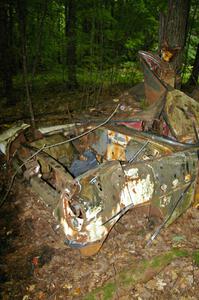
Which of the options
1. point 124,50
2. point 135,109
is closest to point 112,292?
point 135,109

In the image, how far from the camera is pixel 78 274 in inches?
113

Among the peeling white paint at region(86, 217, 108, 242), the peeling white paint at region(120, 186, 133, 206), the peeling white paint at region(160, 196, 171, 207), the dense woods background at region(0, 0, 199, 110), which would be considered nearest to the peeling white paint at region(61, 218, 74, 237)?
the peeling white paint at region(86, 217, 108, 242)

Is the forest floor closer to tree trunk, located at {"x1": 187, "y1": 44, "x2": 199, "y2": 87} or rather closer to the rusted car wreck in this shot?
the rusted car wreck

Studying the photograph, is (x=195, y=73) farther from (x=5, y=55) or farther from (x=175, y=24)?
(x=5, y=55)

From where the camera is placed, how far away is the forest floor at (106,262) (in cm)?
267

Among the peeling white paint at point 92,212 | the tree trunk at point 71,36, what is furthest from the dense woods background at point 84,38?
the peeling white paint at point 92,212

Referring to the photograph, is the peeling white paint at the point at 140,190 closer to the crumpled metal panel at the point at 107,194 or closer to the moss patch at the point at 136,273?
the crumpled metal panel at the point at 107,194

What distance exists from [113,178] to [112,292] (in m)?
1.10

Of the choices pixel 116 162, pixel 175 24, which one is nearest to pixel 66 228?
pixel 116 162

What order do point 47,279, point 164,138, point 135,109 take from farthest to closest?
1. point 135,109
2. point 164,138
3. point 47,279

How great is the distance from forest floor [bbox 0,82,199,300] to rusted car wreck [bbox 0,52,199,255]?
0.96 feet

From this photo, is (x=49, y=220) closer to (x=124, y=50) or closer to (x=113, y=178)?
(x=113, y=178)

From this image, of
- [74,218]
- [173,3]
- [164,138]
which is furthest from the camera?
[173,3]

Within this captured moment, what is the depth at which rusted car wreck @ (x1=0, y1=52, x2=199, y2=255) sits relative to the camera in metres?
2.66
